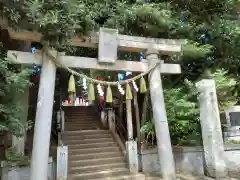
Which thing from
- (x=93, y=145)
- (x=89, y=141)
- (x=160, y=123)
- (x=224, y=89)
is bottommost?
(x=93, y=145)

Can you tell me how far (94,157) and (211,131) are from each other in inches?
167

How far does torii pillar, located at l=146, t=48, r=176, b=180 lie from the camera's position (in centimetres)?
622

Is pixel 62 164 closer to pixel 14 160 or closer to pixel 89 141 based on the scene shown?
pixel 14 160

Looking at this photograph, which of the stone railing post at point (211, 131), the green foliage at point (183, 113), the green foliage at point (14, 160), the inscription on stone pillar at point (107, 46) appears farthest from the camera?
the green foliage at point (183, 113)

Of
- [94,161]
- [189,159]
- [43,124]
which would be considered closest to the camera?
[43,124]

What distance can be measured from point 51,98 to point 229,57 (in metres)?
7.68

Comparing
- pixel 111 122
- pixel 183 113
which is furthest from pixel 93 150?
pixel 183 113

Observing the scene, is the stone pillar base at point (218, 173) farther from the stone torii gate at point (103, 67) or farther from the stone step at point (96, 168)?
the stone step at point (96, 168)

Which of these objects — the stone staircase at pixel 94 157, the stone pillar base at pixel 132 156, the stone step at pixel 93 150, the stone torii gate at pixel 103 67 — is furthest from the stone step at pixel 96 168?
the stone torii gate at pixel 103 67

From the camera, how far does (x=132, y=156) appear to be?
806 centimetres

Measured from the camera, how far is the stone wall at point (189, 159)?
7.93m

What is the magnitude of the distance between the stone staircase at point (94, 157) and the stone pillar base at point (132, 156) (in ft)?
0.76

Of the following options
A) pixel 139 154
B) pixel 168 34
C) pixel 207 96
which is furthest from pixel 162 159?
pixel 168 34

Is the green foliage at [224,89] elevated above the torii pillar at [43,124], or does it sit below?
above
